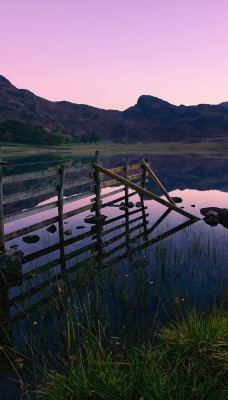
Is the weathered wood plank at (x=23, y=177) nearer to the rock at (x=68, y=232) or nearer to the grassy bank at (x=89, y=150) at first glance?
the rock at (x=68, y=232)

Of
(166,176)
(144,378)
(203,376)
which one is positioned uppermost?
(144,378)

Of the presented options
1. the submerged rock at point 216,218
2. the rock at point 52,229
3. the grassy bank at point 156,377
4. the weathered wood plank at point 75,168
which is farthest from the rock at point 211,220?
the grassy bank at point 156,377

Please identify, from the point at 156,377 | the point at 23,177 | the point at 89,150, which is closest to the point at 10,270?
the point at 23,177

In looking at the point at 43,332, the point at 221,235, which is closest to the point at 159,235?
the point at 221,235

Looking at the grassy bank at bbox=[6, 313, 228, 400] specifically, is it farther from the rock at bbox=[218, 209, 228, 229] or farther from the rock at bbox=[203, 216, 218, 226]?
the rock at bbox=[218, 209, 228, 229]

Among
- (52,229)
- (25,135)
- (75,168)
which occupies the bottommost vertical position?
(52,229)

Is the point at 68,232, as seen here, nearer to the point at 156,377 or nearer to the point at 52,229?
the point at 52,229

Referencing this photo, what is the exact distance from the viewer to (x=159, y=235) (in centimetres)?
1346

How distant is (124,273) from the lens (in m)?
9.19

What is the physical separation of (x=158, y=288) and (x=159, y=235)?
5308 millimetres

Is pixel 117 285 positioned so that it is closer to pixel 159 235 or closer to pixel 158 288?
pixel 158 288

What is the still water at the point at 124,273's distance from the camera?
6922mm

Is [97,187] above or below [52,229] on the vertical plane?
above

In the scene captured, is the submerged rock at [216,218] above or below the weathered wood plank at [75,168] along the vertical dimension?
below
